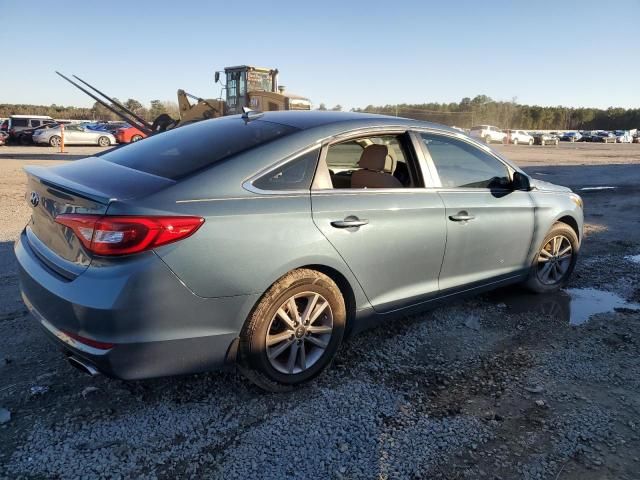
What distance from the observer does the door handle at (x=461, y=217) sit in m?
3.69

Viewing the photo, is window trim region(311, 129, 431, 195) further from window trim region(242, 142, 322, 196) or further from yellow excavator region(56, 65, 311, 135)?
yellow excavator region(56, 65, 311, 135)

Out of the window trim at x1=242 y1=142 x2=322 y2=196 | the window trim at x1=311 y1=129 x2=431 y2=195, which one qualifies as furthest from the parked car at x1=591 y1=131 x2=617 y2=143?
the window trim at x1=242 y1=142 x2=322 y2=196

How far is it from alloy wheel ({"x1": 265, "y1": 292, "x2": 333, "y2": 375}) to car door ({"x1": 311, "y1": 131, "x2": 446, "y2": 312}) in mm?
336

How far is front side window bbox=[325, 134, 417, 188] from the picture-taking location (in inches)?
145

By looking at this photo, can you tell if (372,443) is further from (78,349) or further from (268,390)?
(78,349)

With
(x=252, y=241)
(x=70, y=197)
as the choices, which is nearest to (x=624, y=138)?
(x=252, y=241)

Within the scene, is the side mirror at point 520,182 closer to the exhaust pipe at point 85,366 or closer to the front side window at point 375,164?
the front side window at point 375,164

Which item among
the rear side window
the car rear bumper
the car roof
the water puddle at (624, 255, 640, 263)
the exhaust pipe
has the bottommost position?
the water puddle at (624, 255, 640, 263)

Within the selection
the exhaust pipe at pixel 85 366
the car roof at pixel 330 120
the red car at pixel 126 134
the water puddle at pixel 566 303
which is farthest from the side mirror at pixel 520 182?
the red car at pixel 126 134

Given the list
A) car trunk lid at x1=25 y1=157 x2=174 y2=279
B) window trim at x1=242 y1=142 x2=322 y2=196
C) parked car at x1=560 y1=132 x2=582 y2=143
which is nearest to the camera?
car trunk lid at x1=25 y1=157 x2=174 y2=279

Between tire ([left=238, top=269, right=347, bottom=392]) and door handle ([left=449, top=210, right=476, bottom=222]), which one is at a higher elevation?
door handle ([left=449, top=210, right=476, bottom=222])

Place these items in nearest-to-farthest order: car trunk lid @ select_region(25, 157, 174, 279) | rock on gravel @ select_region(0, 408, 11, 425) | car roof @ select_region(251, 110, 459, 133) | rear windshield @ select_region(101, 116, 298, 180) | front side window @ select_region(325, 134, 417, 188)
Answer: car trunk lid @ select_region(25, 157, 174, 279)
rock on gravel @ select_region(0, 408, 11, 425)
rear windshield @ select_region(101, 116, 298, 180)
car roof @ select_region(251, 110, 459, 133)
front side window @ select_region(325, 134, 417, 188)

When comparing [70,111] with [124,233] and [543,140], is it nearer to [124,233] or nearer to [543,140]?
[543,140]

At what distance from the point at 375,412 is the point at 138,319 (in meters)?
1.41
